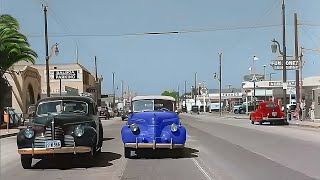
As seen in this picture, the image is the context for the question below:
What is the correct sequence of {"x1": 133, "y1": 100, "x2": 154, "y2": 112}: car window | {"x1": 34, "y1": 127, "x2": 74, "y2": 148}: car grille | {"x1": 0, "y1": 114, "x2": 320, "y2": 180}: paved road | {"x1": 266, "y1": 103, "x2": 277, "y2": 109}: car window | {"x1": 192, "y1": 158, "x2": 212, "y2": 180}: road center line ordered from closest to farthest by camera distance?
{"x1": 192, "y1": 158, "x2": 212, "y2": 180}: road center line
{"x1": 0, "y1": 114, "x2": 320, "y2": 180}: paved road
{"x1": 34, "y1": 127, "x2": 74, "y2": 148}: car grille
{"x1": 133, "y1": 100, "x2": 154, "y2": 112}: car window
{"x1": 266, "y1": 103, "x2": 277, "y2": 109}: car window

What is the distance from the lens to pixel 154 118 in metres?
15.4

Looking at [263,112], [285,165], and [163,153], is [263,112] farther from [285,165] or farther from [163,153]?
[285,165]

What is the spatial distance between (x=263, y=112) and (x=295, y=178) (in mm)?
30121

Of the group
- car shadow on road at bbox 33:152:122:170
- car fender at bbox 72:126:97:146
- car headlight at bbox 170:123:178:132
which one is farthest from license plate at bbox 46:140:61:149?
car headlight at bbox 170:123:178:132

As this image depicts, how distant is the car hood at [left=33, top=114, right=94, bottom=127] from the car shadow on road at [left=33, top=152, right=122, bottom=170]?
1.18m

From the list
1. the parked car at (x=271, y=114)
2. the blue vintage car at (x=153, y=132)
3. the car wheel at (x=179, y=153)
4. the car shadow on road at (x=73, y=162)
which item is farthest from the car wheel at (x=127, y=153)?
the parked car at (x=271, y=114)

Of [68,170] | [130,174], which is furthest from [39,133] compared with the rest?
[130,174]

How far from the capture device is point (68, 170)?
1296 centimetres

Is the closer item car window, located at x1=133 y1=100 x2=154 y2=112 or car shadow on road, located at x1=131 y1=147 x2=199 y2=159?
car shadow on road, located at x1=131 y1=147 x2=199 y2=159

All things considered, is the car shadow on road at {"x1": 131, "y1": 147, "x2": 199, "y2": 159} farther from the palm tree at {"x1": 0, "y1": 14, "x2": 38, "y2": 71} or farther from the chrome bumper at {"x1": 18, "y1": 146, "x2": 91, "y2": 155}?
the palm tree at {"x1": 0, "y1": 14, "x2": 38, "y2": 71}

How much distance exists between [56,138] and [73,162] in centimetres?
201

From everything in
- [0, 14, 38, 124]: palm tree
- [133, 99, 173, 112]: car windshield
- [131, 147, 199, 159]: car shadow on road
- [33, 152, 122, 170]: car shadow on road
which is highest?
[0, 14, 38, 124]: palm tree

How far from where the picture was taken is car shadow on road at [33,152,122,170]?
13803 mm

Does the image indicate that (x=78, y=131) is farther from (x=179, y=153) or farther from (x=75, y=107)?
(x=179, y=153)
